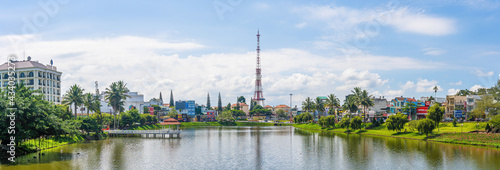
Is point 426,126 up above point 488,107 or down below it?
below

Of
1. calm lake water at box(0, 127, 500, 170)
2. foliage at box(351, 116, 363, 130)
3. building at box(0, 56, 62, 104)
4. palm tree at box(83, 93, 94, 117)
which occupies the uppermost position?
building at box(0, 56, 62, 104)

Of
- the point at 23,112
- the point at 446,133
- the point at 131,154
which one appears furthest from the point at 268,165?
the point at 446,133

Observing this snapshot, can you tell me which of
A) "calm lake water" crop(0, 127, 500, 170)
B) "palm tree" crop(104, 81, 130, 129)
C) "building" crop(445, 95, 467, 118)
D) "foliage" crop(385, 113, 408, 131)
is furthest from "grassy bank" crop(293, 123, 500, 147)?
"palm tree" crop(104, 81, 130, 129)

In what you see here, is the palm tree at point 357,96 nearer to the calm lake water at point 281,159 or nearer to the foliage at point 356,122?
the foliage at point 356,122

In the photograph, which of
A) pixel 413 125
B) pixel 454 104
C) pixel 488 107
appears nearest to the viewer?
pixel 413 125

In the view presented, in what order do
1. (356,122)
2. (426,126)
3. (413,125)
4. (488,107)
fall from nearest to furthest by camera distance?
(426,126)
(413,125)
(488,107)
(356,122)

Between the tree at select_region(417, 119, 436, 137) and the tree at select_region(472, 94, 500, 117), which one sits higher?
the tree at select_region(472, 94, 500, 117)

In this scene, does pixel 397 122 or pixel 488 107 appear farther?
pixel 488 107

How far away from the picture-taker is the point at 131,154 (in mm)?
59844

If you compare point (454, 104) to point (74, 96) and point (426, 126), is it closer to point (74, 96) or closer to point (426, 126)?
point (426, 126)

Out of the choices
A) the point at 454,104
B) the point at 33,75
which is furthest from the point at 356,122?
the point at 33,75

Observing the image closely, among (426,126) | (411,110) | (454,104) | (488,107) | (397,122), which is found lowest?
(426,126)

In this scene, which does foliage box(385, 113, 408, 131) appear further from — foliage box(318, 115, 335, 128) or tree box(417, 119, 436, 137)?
foliage box(318, 115, 335, 128)

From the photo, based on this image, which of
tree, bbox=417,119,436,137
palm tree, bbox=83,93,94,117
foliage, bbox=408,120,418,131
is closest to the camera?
tree, bbox=417,119,436,137
